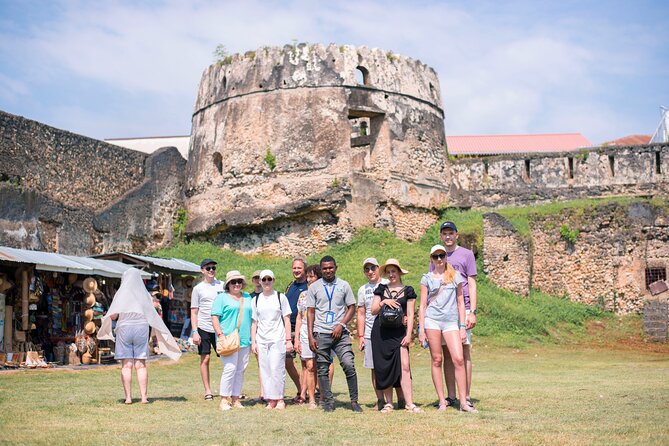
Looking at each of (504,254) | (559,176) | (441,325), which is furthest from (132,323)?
(559,176)

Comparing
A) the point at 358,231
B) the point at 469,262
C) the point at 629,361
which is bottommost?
the point at 629,361

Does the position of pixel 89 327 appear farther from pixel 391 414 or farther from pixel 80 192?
pixel 391 414

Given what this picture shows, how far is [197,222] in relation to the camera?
2502 centimetres

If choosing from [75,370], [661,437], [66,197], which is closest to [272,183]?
[66,197]

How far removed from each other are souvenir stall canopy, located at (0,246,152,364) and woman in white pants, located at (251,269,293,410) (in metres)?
5.68

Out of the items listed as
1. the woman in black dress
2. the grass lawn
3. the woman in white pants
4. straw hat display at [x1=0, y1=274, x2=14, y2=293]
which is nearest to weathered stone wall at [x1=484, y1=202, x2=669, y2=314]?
the grass lawn

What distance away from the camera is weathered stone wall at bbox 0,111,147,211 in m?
20.4

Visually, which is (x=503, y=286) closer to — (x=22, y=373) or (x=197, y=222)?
(x=197, y=222)

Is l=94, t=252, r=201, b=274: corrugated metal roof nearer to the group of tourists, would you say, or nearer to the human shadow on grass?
the human shadow on grass

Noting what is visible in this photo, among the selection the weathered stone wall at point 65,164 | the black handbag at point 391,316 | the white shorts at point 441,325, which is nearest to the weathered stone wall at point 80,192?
the weathered stone wall at point 65,164

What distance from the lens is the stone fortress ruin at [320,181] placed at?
23.2 meters

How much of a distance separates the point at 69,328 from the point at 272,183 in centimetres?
911

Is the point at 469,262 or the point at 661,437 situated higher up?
the point at 469,262

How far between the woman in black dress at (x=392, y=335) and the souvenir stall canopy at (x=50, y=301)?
7.01m
